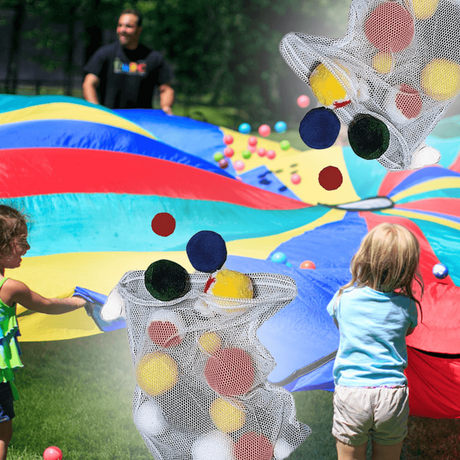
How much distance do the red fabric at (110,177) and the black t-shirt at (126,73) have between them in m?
1.23

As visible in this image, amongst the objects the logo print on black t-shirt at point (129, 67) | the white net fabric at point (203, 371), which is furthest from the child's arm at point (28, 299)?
the logo print on black t-shirt at point (129, 67)

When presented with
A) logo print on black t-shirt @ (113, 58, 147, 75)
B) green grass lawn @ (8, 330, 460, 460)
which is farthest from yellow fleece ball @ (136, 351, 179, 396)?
logo print on black t-shirt @ (113, 58, 147, 75)

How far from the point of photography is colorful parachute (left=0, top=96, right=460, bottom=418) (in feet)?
7.57

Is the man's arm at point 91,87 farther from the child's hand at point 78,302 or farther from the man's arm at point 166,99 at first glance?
the child's hand at point 78,302

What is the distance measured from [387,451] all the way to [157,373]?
741 millimetres

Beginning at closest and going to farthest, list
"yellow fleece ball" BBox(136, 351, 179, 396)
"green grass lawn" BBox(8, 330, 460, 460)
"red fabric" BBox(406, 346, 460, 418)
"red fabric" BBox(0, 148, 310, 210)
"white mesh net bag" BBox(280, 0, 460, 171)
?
"yellow fleece ball" BBox(136, 351, 179, 396) < "white mesh net bag" BBox(280, 0, 460, 171) < "red fabric" BBox(406, 346, 460, 418) < "green grass lawn" BBox(8, 330, 460, 460) < "red fabric" BBox(0, 148, 310, 210)

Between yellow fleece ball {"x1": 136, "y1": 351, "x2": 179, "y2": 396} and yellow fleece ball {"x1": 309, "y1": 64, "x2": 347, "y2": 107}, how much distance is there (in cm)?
96

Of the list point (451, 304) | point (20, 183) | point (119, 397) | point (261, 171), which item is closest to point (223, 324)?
point (451, 304)

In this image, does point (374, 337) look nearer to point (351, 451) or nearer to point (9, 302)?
point (351, 451)

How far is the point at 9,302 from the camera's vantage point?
1.92 meters

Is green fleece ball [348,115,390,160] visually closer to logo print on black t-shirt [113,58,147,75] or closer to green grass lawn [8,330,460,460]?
green grass lawn [8,330,460,460]

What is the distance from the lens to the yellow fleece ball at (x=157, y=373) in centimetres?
172

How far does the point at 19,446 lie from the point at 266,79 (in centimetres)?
1161

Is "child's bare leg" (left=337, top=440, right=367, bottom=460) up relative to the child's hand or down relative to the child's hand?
down
